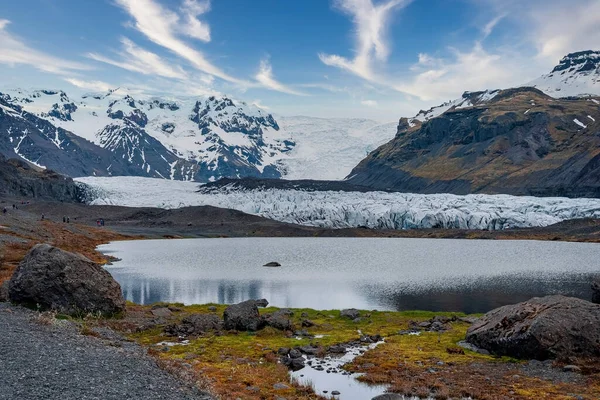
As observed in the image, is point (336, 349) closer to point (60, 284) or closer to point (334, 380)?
Result: point (334, 380)

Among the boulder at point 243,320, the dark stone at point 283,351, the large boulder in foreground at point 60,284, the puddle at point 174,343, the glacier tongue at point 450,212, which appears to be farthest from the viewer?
the glacier tongue at point 450,212

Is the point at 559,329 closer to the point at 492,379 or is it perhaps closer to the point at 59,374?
the point at 492,379

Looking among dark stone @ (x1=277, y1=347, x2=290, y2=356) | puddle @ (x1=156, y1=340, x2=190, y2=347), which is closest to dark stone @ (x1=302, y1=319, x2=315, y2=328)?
dark stone @ (x1=277, y1=347, x2=290, y2=356)

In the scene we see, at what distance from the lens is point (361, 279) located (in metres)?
59.6

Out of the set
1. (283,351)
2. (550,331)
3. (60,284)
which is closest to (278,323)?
(283,351)

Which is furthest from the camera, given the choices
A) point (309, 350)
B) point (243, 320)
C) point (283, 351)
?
point (243, 320)

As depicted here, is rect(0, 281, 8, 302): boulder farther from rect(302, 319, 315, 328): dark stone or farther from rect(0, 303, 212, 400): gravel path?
rect(302, 319, 315, 328): dark stone

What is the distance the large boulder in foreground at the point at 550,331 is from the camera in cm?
2269

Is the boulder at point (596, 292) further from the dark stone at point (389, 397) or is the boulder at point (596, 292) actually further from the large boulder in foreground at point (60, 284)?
the large boulder in foreground at point (60, 284)

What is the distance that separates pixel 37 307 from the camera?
27.6m

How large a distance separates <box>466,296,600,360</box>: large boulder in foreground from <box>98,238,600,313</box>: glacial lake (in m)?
17.0

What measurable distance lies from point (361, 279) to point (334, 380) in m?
39.3

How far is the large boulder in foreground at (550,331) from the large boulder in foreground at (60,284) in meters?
21.0

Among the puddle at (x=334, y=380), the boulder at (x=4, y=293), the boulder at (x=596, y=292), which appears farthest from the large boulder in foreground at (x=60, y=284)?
the boulder at (x=596, y=292)
